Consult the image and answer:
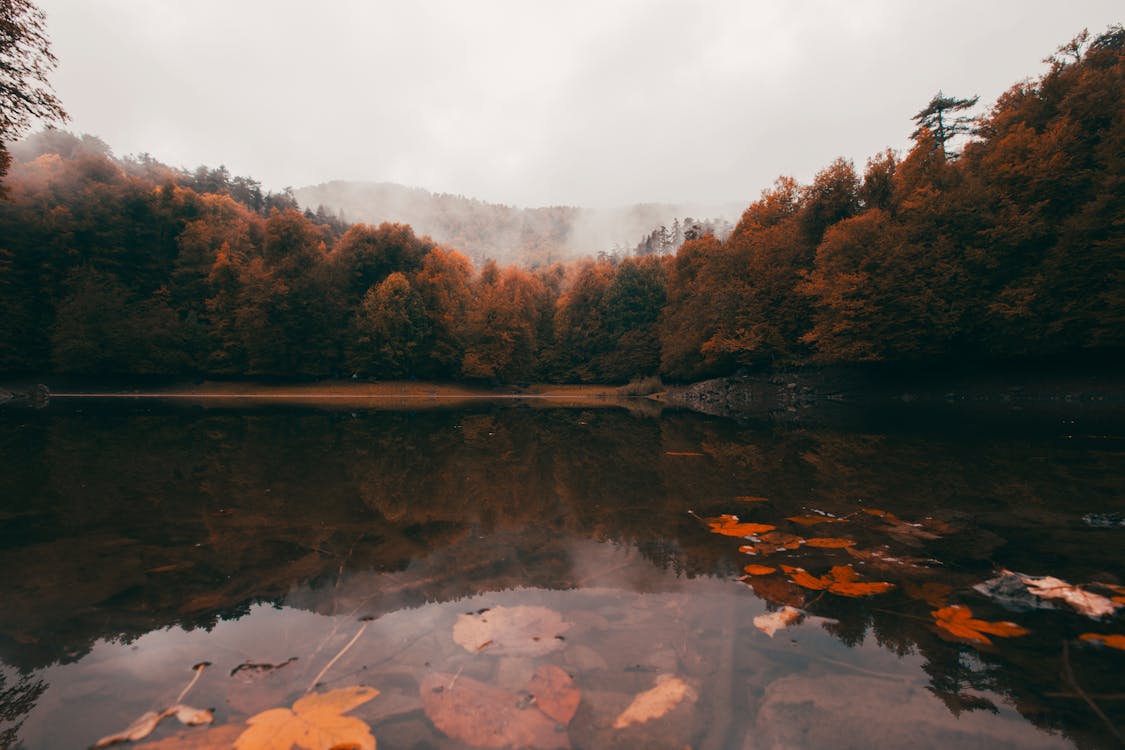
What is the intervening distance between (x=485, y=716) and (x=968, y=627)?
4289 mm

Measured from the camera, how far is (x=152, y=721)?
304cm

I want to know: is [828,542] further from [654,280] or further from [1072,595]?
[654,280]

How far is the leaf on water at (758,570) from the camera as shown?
5.52m

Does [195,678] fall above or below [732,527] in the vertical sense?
above

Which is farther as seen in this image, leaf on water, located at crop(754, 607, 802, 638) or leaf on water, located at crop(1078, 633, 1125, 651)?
leaf on water, located at crop(754, 607, 802, 638)

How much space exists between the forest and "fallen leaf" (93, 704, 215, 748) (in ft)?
90.3

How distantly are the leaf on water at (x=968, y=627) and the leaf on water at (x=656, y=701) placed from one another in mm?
2622

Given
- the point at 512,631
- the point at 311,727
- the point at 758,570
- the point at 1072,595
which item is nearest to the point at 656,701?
the point at 512,631

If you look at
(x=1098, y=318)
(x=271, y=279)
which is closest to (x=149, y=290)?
(x=271, y=279)

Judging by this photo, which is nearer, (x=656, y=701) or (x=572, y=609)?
(x=656, y=701)

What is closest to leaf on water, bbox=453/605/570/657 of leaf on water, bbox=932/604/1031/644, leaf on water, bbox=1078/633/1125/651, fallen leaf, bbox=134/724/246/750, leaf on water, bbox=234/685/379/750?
leaf on water, bbox=234/685/379/750

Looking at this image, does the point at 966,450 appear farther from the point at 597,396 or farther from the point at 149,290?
the point at 149,290

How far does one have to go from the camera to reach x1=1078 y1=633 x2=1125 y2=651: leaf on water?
3.85 metres

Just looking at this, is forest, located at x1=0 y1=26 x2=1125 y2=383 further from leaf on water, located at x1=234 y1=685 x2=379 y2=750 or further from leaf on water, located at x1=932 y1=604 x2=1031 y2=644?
leaf on water, located at x1=932 y1=604 x2=1031 y2=644
